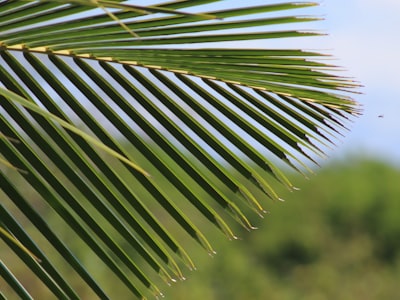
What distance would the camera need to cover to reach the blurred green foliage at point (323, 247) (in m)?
28.9

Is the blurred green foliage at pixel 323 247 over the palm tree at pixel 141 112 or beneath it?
beneath

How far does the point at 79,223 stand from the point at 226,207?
20cm

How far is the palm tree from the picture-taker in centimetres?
108

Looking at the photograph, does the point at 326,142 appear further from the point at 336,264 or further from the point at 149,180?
the point at 336,264

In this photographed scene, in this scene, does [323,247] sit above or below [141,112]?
below

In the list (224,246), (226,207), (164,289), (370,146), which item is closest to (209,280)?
(224,246)

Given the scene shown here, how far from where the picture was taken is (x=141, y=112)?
123 cm

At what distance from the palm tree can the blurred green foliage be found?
24.9m

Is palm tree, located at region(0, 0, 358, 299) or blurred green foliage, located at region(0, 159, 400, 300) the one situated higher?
palm tree, located at region(0, 0, 358, 299)

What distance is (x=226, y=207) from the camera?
125 cm

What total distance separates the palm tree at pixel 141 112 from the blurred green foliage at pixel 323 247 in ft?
81.8

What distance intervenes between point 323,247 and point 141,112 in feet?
119

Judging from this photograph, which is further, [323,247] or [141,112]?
[323,247]

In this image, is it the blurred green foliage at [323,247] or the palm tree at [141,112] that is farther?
the blurred green foliage at [323,247]
